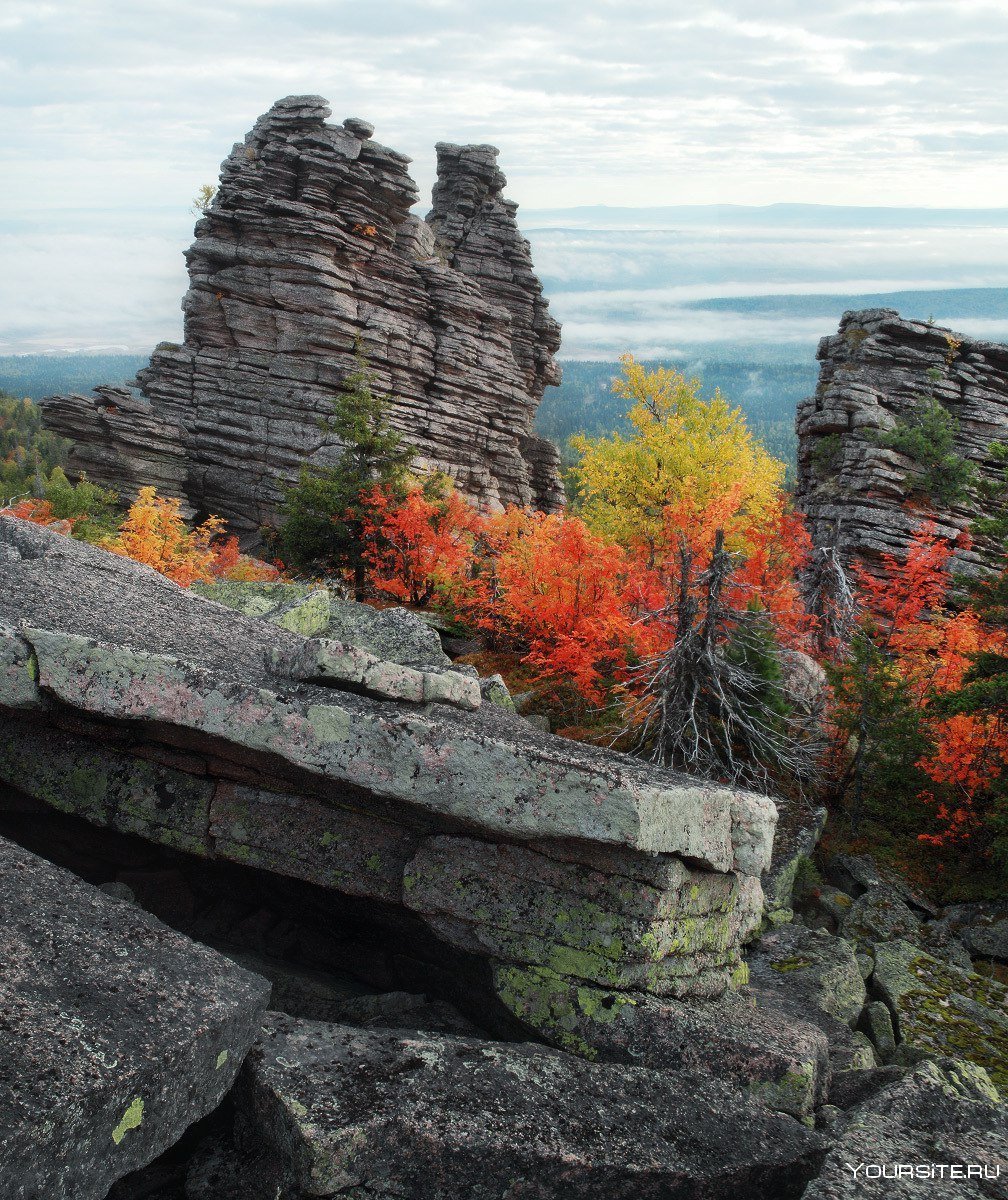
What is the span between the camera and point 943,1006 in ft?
37.8

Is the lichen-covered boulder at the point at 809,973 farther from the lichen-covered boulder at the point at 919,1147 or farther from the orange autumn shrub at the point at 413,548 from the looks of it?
the orange autumn shrub at the point at 413,548

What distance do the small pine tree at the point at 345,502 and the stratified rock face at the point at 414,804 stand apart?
1862cm

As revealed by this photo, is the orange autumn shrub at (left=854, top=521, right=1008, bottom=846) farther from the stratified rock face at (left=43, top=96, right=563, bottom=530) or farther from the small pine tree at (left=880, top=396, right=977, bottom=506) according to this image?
the stratified rock face at (left=43, top=96, right=563, bottom=530)

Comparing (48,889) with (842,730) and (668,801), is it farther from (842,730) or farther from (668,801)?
(842,730)

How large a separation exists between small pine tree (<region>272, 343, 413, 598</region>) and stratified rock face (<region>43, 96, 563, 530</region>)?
19.2 m

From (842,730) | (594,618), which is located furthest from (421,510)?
(842,730)

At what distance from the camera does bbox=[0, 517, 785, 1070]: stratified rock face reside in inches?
305

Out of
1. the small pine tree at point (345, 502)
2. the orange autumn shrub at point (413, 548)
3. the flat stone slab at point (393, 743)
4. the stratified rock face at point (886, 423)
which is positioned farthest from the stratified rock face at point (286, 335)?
the flat stone slab at point (393, 743)

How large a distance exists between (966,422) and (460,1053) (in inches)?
1578

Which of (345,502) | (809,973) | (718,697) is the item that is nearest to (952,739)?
(718,697)

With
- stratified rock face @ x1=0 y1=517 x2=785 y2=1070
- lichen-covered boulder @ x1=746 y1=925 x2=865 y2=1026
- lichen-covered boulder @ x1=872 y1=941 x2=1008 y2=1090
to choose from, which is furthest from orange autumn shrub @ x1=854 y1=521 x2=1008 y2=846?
stratified rock face @ x1=0 y1=517 x2=785 y2=1070

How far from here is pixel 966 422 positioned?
39875 mm

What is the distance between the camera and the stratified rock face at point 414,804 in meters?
7.75

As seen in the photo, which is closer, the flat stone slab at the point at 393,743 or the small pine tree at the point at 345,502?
the flat stone slab at the point at 393,743
